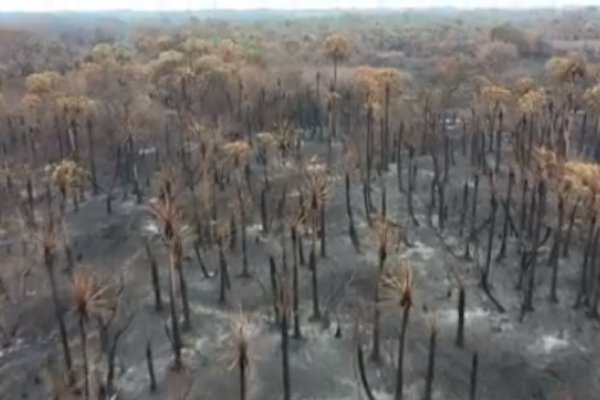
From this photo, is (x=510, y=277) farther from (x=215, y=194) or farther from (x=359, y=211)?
(x=215, y=194)

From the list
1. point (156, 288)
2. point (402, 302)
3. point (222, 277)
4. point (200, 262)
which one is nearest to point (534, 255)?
point (402, 302)

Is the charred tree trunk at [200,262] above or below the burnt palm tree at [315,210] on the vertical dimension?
below

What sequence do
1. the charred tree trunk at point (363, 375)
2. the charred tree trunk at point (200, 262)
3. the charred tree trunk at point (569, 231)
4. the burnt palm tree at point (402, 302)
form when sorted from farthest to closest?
the charred tree trunk at point (200, 262)
the charred tree trunk at point (569, 231)
the charred tree trunk at point (363, 375)
the burnt palm tree at point (402, 302)

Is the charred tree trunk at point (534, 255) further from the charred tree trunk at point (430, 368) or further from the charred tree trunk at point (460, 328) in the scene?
the charred tree trunk at point (430, 368)

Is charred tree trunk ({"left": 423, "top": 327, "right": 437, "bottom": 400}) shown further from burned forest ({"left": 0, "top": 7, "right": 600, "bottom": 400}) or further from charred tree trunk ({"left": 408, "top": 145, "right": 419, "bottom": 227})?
charred tree trunk ({"left": 408, "top": 145, "right": 419, "bottom": 227})

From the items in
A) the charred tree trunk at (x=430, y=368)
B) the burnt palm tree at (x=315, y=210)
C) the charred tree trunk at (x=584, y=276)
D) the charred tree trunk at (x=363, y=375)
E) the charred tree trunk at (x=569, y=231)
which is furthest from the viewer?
the charred tree trunk at (x=569, y=231)

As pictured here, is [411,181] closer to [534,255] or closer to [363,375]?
[534,255]

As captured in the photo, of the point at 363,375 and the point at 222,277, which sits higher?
the point at 222,277

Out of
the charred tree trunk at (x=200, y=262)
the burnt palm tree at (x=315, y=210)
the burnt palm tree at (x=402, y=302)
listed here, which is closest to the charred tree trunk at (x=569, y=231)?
the burnt palm tree at (x=402, y=302)

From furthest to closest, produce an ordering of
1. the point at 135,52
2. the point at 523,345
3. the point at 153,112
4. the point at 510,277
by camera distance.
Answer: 1. the point at 135,52
2. the point at 153,112
3. the point at 510,277
4. the point at 523,345

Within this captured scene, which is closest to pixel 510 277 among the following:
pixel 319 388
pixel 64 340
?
pixel 319 388

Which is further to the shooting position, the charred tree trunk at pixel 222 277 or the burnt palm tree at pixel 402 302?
the charred tree trunk at pixel 222 277
